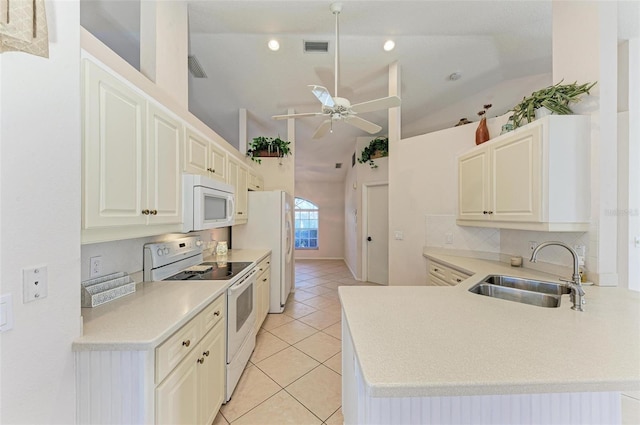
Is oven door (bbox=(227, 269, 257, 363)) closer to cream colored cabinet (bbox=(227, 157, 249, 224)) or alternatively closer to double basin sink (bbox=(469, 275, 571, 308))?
cream colored cabinet (bbox=(227, 157, 249, 224))

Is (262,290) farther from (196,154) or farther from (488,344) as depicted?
(488,344)

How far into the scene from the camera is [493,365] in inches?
32.0

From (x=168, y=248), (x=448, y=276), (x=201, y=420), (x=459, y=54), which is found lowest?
(x=201, y=420)

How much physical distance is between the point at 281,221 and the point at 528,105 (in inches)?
115

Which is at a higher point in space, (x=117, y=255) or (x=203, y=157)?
(x=203, y=157)

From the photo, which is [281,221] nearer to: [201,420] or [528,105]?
[201,420]

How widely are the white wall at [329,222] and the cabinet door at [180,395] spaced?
22.0 feet

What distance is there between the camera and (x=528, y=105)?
1.99m

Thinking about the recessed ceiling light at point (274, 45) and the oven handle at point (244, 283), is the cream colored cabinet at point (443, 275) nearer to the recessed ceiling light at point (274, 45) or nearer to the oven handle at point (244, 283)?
the oven handle at point (244, 283)

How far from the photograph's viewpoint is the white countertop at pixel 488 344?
2.44ft

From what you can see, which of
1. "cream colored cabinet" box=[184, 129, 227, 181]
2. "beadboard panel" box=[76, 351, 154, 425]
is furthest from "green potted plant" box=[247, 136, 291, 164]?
"beadboard panel" box=[76, 351, 154, 425]

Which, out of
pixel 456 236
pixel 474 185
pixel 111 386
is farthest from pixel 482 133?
pixel 111 386

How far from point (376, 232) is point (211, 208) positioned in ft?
11.8

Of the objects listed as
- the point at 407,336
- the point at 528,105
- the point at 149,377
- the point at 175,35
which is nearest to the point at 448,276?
the point at 528,105
